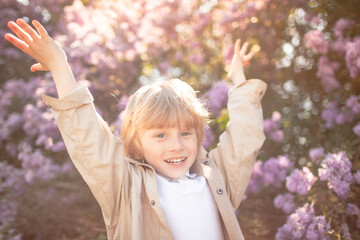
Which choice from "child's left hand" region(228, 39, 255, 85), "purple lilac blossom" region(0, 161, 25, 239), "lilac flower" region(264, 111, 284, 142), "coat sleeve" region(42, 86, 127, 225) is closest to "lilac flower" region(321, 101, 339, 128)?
"lilac flower" region(264, 111, 284, 142)

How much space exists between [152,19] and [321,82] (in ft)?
7.05

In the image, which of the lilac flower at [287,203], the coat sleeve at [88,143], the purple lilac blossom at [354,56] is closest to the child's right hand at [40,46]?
the coat sleeve at [88,143]

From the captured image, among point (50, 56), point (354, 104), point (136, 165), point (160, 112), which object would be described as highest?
point (50, 56)

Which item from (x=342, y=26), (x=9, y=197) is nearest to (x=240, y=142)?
(x=342, y=26)

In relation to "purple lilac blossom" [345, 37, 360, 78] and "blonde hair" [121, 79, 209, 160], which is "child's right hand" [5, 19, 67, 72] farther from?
"purple lilac blossom" [345, 37, 360, 78]

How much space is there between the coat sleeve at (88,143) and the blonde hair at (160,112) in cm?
20

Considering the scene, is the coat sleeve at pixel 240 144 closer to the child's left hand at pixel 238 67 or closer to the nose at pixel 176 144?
the child's left hand at pixel 238 67

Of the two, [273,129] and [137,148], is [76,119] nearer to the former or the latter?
[137,148]

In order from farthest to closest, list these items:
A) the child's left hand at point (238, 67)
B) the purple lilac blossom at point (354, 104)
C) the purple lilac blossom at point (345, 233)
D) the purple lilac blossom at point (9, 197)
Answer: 1. the purple lilac blossom at point (9, 197)
2. the purple lilac blossom at point (354, 104)
3. the purple lilac blossom at point (345, 233)
4. the child's left hand at point (238, 67)

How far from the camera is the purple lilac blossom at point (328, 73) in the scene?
9.36ft

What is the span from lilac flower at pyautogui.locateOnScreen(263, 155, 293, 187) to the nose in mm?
1381

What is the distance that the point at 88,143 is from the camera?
131cm

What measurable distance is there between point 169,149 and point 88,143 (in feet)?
1.24

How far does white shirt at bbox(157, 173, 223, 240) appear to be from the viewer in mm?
1461
